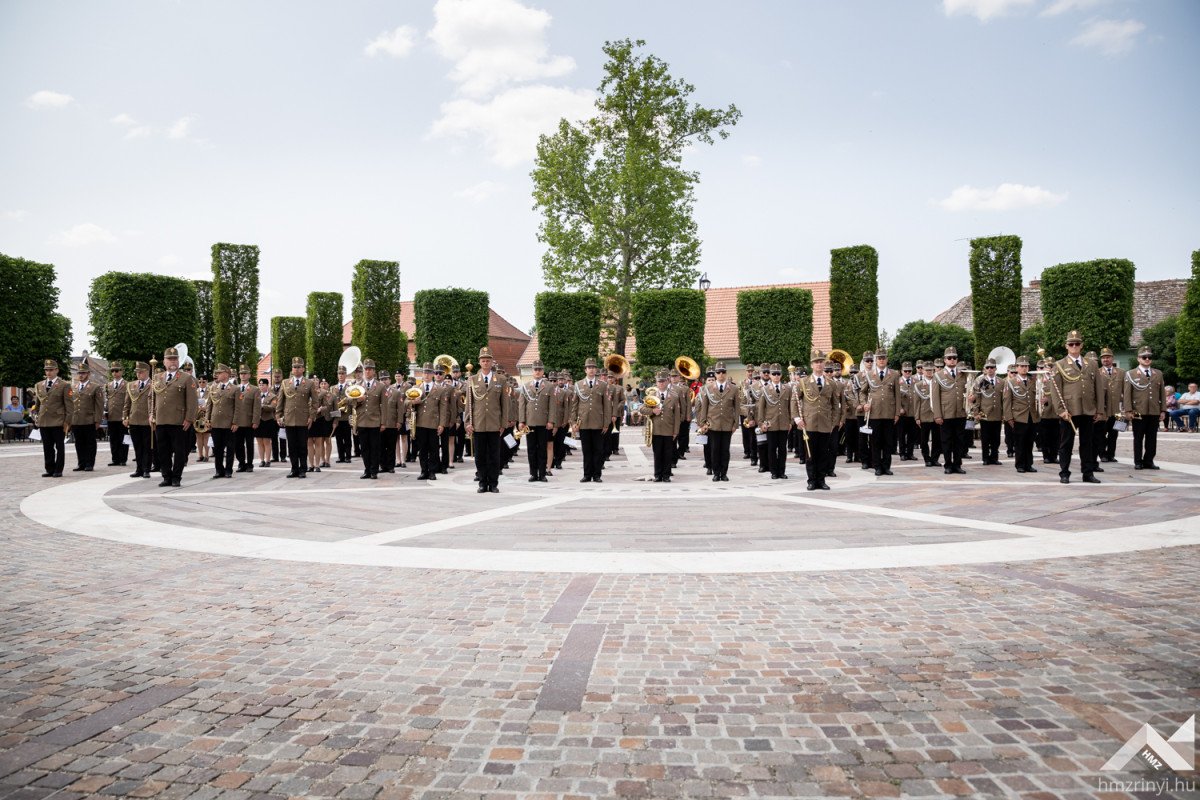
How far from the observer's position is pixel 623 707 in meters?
3.45

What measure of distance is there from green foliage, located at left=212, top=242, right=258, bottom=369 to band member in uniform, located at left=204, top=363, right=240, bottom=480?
27.7 meters

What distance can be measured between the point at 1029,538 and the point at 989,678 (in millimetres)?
4161

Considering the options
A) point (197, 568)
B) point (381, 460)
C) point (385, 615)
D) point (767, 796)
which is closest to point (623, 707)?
point (767, 796)

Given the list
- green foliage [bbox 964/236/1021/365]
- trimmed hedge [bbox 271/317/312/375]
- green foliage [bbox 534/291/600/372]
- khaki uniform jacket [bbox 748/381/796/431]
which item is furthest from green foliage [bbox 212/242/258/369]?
green foliage [bbox 964/236/1021/365]

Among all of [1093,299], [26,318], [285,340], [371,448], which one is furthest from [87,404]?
[285,340]

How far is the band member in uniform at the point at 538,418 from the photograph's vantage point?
13.3 meters

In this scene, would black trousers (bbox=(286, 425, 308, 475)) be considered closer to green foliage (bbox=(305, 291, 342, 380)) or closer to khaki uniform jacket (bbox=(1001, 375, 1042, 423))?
khaki uniform jacket (bbox=(1001, 375, 1042, 423))

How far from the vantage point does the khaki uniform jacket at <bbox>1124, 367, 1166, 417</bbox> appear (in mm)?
13375

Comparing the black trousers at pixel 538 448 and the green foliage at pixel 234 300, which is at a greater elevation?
the green foliage at pixel 234 300

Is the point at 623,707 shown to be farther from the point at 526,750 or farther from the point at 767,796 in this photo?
the point at 767,796

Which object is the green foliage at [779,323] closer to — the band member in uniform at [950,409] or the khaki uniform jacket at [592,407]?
the band member in uniform at [950,409]

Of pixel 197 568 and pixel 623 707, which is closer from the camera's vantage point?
pixel 623 707

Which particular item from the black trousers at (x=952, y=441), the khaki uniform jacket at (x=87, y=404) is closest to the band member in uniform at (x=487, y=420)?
the black trousers at (x=952, y=441)

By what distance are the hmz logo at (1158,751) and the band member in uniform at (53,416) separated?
16.4 meters
